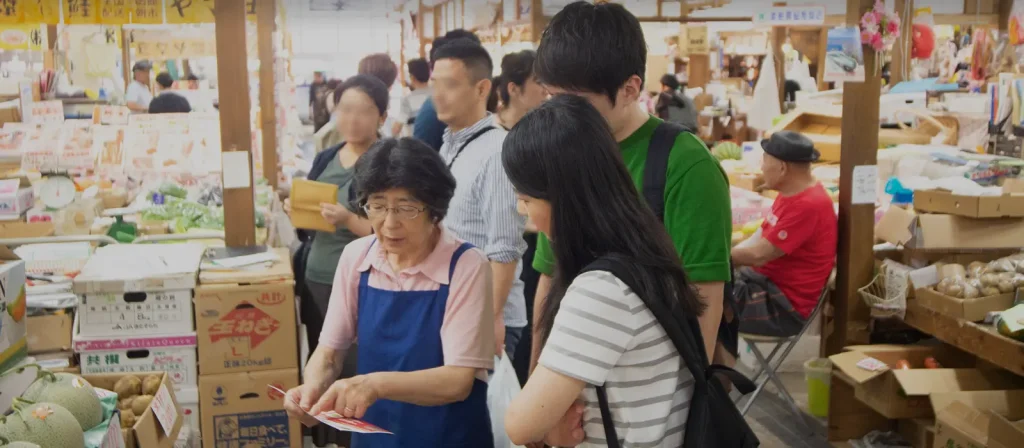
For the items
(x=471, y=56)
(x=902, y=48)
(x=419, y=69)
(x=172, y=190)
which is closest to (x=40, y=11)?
(x=172, y=190)

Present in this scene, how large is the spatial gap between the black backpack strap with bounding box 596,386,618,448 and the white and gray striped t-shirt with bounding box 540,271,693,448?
0.04 feet

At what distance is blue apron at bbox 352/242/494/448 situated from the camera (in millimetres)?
2305

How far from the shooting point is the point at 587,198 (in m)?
1.68

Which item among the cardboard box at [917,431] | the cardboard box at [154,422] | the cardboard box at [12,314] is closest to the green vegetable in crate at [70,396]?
the cardboard box at [12,314]

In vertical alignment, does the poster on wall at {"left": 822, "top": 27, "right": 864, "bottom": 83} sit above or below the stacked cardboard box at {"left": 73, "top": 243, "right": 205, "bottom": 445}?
above

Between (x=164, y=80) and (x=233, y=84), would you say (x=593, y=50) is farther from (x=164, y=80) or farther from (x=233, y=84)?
(x=164, y=80)

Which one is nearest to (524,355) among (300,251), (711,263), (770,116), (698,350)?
(300,251)

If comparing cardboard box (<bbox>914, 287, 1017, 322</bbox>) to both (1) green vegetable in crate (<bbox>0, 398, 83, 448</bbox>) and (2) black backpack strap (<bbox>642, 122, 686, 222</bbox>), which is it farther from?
(1) green vegetable in crate (<bbox>0, 398, 83, 448</bbox>)

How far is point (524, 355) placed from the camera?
3.70 m

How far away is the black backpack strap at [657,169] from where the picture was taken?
7.09ft

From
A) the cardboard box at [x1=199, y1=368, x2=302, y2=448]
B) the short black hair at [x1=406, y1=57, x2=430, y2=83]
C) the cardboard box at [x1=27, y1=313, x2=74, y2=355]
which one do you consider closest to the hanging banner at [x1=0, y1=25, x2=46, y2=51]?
the short black hair at [x1=406, y1=57, x2=430, y2=83]

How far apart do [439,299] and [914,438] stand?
2.88 meters

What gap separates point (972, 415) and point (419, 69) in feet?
14.9

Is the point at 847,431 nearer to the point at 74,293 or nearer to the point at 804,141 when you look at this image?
the point at 804,141
